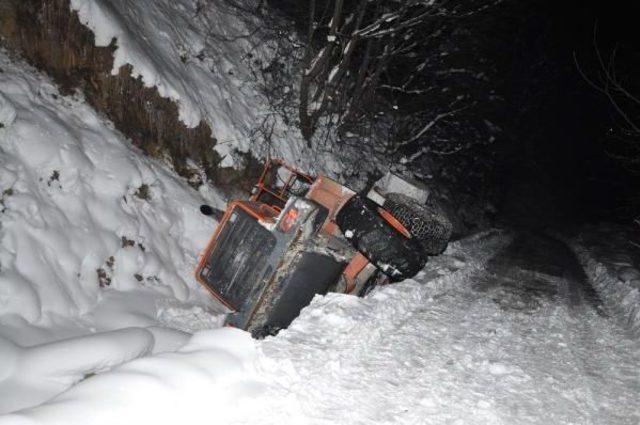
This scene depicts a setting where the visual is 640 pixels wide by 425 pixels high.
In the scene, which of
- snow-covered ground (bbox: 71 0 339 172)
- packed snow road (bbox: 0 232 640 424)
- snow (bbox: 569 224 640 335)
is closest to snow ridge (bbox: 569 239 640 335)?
snow (bbox: 569 224 640 335)

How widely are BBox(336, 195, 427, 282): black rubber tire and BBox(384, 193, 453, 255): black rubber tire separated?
3.43 ft

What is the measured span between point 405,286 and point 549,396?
2.26 meters

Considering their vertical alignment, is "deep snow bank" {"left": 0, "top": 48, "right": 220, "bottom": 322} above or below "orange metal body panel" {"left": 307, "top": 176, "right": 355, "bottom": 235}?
below

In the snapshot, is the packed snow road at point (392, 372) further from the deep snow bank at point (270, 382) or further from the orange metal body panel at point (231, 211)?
the orange metal body panel at point (231, 211)

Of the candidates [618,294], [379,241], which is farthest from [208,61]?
[618,294]

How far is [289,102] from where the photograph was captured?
34.1 ft

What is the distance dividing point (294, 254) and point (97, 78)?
4335mm

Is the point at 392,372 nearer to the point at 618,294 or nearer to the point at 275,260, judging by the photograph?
the point at 275,260

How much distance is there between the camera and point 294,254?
13.4 feet

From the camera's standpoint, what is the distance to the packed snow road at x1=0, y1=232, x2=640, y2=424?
2.38 metres

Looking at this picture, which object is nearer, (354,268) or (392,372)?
(392,372)

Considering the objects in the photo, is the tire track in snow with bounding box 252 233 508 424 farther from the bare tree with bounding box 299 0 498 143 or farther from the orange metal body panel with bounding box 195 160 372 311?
the bare tree with bounding box 299 0 498 143

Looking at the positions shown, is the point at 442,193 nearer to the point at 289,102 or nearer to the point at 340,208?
the point at 289,102

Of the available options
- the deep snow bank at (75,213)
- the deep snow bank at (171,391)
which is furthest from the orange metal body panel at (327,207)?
the deep snow bank at (171,391)
